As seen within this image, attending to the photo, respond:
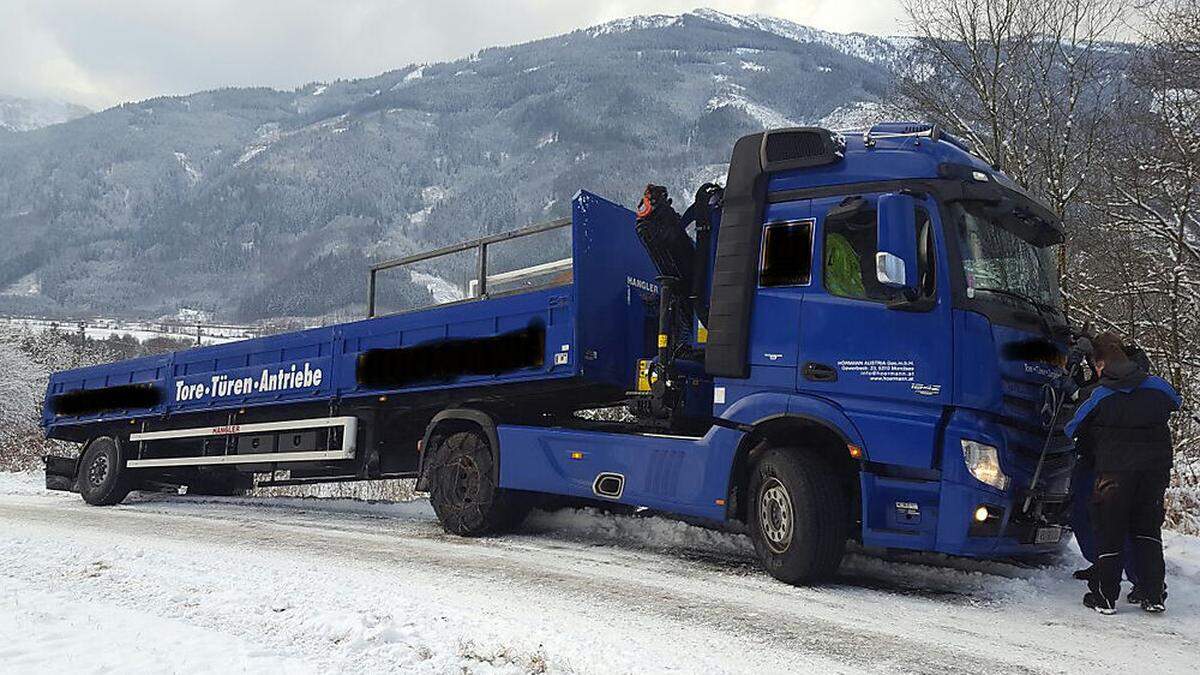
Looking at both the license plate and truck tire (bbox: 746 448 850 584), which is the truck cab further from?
truck tire (bbox: 746 448 850 584)

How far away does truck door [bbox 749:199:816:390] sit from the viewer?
20.8 ft

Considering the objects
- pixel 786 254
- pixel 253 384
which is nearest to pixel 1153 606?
pixel 786 254

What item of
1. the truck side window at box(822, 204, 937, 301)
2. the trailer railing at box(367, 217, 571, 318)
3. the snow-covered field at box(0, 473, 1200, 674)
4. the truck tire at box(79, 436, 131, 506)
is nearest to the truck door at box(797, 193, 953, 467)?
the truck side window at box(822, 204, 937, 301)

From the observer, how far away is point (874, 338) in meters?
5.91

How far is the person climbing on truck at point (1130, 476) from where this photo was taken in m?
5.52

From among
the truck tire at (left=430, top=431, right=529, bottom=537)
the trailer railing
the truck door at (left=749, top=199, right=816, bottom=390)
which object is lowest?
the truck tire at (left=430, top=431, right=529, bottom=537)

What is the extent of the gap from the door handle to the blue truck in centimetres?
2

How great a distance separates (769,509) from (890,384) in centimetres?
124

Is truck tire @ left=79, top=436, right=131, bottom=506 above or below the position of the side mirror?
below

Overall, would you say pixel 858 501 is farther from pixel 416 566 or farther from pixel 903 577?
pixel 416 566

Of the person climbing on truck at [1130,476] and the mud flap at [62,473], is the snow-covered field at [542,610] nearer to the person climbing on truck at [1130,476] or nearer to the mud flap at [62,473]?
the person climbing on truck at [1130,476]

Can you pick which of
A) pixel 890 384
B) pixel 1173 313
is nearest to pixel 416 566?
pixel 890 384

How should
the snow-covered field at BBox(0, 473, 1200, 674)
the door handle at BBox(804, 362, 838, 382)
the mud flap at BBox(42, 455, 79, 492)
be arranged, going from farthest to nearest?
the mud flap at BBox(42, 455, 79, 492)
the door handle at BBox(804, 362, 838, 382)
the snow-covered field at BBox(0, 473, 1200, 674)

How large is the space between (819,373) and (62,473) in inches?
484
